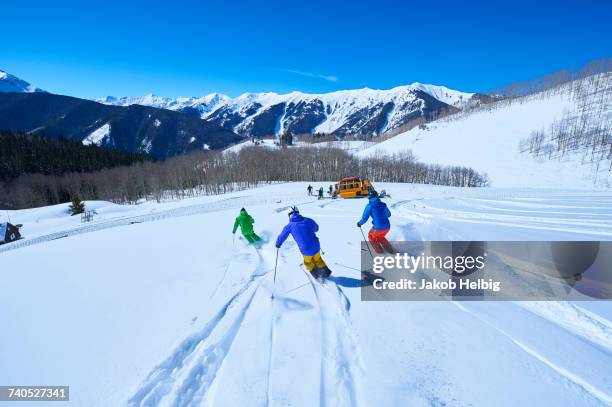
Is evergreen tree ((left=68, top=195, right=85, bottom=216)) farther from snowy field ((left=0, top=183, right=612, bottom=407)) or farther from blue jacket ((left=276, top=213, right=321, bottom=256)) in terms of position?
blue jacket ((left=276, top=213, right=321, bottom=256))

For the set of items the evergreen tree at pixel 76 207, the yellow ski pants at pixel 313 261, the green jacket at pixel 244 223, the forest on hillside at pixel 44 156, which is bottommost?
the evergreen tree at pixel 76 207

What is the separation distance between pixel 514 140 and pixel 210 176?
97.8 metres

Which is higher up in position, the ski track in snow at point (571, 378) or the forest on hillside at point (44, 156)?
the forest on hillside at point (44, 156)

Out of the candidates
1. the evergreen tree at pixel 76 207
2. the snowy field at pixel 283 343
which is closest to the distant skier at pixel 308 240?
the snowy field at pixel 283 343

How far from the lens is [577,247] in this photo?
26.1 feet

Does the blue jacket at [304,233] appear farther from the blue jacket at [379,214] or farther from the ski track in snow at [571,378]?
the ski track in snow at [571,378]

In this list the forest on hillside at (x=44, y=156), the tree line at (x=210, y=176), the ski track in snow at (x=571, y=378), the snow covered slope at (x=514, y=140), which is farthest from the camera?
the forest on hillside at (x=44, y=156)

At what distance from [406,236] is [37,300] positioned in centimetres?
1025

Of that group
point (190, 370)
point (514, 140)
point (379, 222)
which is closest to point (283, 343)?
point (190, 370)

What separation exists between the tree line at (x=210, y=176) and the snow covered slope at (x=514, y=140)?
30.1 feet

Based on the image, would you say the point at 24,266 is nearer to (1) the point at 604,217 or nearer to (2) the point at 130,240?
(2) the point at 130,240

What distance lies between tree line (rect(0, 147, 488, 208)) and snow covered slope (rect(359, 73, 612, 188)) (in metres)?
9.18

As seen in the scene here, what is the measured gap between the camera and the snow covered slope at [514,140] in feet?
198

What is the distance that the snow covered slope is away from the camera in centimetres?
6047
